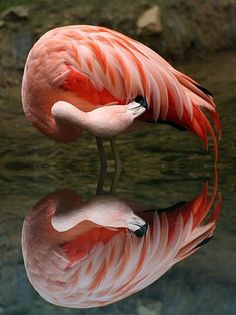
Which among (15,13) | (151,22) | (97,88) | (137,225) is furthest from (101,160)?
(151,22)

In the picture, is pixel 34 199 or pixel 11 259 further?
pixel 34 199

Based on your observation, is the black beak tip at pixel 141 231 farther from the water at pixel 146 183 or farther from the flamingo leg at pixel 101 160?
the flamingo leg at pixel 101 160

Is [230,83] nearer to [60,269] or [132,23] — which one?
[132,23]

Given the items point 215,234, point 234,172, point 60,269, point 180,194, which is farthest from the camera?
point 234,172

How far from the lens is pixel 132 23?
800 centimetres

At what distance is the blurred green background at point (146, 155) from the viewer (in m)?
3.76

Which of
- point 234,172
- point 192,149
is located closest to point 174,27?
point 192,149

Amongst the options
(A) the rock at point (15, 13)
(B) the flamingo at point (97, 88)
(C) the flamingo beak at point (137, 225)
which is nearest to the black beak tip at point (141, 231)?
(C) the flamingo beak at point (137, 225)

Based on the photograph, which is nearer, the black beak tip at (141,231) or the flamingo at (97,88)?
the black beak tip at (141,231)

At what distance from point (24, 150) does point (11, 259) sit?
1.84 metres

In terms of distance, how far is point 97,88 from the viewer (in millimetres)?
5246

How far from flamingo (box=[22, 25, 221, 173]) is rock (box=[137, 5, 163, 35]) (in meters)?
2.54

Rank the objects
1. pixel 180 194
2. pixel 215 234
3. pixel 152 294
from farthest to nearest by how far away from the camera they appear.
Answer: pixel 180 194
pixel 215 234
pixel 152 294

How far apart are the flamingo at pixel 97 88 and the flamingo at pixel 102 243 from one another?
1.41 feet
